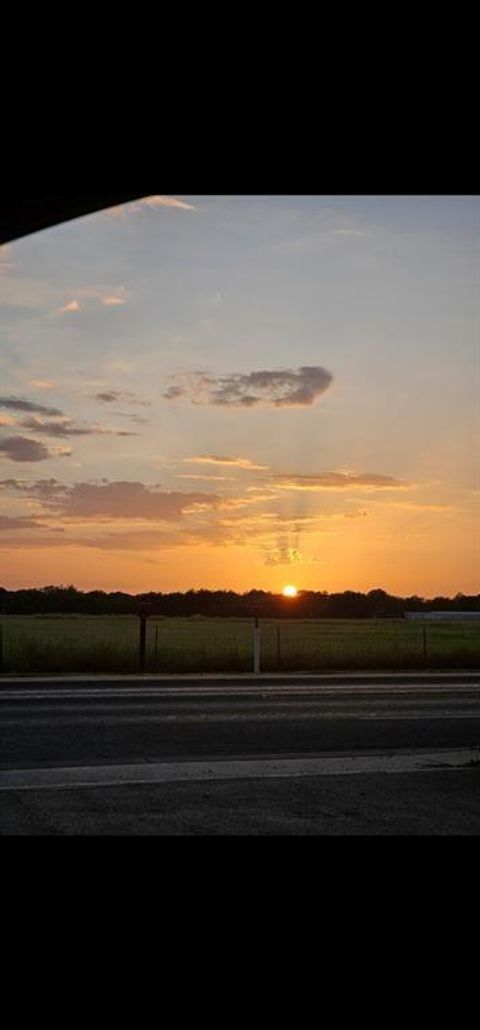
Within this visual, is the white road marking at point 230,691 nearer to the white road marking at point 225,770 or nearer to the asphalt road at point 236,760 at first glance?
the asphalt road at point 236,760

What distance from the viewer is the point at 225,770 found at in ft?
34.2

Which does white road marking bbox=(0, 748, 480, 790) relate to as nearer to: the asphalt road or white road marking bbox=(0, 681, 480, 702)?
the asphalt road

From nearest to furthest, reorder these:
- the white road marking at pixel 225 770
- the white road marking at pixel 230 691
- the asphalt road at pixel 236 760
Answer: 1. the asphalt road at pixel 236 760
2. the white road marking at pixel 225 770
3. the white road marking at pixel 230 691

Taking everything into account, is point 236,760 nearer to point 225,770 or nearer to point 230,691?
point 225,770

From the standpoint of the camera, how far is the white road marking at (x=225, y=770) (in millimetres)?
9789

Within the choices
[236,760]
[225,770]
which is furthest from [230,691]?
[225,770]

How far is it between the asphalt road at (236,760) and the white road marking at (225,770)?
2 centimetres

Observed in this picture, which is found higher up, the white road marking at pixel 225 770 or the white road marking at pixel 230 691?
the white road marking at pixel 230 691

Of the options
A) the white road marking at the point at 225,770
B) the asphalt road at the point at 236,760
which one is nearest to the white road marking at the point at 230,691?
the asphalt road at the point at 236,760

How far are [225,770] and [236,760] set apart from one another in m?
0.85

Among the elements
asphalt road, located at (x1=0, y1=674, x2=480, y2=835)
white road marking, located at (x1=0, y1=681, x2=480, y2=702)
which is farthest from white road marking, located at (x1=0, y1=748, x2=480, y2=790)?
white road marking, located at (x1=0, y1=681, x2=480, y2=702)

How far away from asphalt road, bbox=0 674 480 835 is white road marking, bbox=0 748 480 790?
2cm

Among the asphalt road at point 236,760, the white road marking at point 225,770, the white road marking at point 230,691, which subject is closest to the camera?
the asphalt road at point 236,760

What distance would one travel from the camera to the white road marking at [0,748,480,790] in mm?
9789
